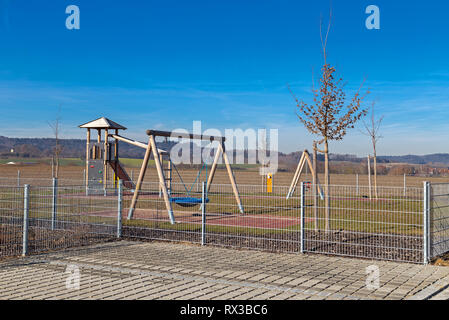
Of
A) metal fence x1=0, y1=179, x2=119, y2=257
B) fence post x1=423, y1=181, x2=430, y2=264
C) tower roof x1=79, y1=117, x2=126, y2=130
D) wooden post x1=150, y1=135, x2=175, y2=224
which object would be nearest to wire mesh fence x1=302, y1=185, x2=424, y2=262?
fence post x1=423, y1=181, x2=430, y2=264

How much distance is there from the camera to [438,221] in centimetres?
838

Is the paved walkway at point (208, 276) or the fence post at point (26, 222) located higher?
the fence post at point (26, 222)

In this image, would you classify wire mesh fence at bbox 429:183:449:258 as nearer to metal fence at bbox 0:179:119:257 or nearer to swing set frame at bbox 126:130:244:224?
swing set frame at bbox 126:130:244:224

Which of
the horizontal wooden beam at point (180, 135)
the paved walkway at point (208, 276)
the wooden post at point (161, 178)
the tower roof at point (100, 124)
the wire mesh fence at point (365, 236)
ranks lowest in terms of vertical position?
the paved walkway at point (208, 276)

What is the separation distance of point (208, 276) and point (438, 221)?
4.43 meters

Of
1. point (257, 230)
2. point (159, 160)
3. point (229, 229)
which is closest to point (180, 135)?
point (159, 160)

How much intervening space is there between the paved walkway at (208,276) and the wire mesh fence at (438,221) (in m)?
0.78

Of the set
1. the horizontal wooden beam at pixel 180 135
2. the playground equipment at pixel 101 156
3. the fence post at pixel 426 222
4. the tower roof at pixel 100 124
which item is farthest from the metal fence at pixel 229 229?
the tower roof at pixel 100 124

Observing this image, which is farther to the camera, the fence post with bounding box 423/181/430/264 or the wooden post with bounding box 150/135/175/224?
the wooden post with bounding box 150/135/175/224

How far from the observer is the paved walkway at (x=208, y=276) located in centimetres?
591

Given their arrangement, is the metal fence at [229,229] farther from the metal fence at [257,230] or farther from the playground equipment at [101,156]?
the playground equipment at [101,156]

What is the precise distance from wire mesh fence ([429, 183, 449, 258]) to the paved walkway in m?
0.78

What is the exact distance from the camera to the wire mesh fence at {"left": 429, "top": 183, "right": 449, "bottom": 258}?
8.15 meters

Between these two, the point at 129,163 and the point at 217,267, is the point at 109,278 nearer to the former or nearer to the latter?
the point at 217,267
